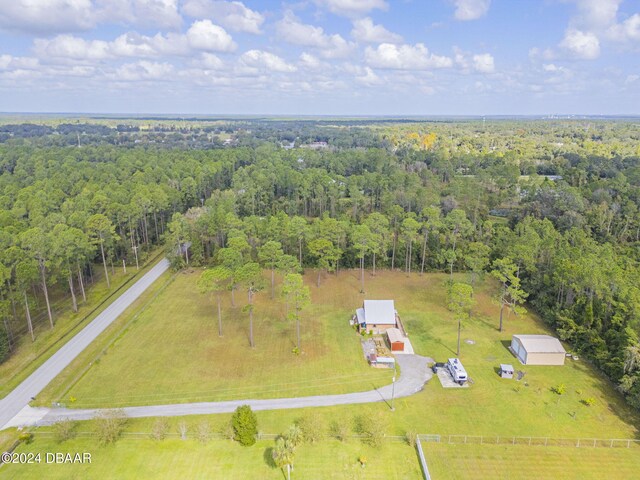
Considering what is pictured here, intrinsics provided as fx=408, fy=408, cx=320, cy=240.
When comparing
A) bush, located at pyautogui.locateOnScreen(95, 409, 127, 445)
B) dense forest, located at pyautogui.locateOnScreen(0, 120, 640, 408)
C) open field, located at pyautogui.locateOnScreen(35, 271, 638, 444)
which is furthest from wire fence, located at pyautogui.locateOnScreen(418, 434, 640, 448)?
bush, located at pyautogui.locateOnScreen(95, 409, 127, 445)

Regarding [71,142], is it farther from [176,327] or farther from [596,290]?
[596,290]

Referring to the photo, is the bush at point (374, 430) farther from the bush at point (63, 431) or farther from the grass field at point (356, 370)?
the bush at point (63, 431)

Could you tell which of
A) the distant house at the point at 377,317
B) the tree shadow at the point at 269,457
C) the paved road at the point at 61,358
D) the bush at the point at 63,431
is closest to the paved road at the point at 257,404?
the bush at the point at 63,431

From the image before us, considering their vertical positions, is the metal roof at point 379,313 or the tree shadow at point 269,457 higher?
the metal roof at point 379,313

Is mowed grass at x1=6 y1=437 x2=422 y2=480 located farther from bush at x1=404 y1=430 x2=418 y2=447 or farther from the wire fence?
the wire fence

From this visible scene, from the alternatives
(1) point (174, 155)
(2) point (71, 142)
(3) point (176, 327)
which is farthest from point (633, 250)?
(2) point (71, 142)

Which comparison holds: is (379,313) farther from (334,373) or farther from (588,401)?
(588,401)
